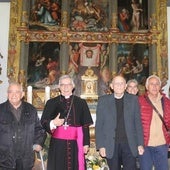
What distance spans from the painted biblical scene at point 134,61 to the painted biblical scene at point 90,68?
32 centimetres

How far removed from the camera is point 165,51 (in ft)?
25.0

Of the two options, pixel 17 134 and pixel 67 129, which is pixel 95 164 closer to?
pixel 67 129

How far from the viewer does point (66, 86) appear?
3.58 metres

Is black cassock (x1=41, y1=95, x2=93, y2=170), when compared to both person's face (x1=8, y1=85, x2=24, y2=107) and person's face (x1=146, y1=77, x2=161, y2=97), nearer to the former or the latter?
person's face (x1=8, y1=85, x2=24, y2=107)

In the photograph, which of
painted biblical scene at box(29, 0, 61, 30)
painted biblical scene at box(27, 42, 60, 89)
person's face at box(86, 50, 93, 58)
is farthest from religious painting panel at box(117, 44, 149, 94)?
painted biblical scene at box(29, 0, 61, 30)

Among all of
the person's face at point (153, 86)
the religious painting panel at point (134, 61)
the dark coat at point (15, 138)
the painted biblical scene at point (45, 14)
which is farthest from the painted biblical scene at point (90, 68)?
the dark coat at point (15, 138)

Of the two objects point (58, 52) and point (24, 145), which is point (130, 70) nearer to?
point (58, 52)

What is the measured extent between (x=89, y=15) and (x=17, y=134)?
514 cm

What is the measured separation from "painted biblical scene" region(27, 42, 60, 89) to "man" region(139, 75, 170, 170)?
13.3 ft

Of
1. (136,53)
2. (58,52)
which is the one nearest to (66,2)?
(58,52)

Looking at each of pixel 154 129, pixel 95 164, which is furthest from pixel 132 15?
pixel 154 129

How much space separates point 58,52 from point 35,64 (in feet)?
1.91

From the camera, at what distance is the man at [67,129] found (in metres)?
3.48

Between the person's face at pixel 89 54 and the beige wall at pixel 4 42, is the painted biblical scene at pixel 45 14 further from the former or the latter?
the person's face at pixel 89 54
